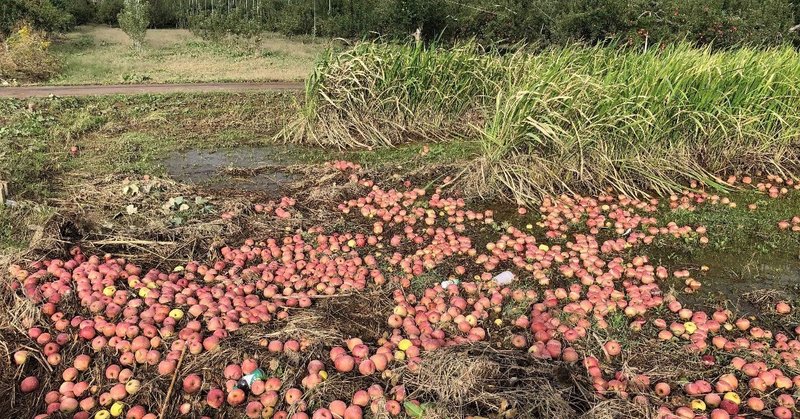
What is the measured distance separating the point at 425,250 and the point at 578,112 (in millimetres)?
2184

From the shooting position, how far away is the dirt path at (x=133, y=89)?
972cm

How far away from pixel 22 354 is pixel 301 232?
6.27ft

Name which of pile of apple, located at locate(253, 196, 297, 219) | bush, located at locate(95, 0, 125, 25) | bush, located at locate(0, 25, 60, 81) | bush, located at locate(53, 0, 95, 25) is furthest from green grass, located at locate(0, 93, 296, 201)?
bush, located at locate(95, 0, 125, 25)

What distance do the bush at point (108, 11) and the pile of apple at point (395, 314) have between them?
25.9 metres

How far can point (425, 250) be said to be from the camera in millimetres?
3971

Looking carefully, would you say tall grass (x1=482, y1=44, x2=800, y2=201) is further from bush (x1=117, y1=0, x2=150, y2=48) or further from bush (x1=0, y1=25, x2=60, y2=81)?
bush (x1=117, y1=0, x2=150, y2=48)

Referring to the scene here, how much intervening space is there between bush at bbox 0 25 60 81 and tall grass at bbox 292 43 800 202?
28.2ft

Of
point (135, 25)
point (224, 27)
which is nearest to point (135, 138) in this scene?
point (135, 25)

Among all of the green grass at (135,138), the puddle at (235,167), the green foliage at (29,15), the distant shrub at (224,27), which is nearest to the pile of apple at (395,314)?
the puddle at (235,167)

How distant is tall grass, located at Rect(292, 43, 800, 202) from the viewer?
5.04 meters

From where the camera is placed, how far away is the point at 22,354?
2.74 metres

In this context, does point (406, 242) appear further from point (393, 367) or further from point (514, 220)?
point (393, 367)

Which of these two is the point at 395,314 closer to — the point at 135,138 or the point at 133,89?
the point at 135,138

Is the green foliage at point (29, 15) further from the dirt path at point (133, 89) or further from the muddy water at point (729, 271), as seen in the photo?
the muddy water at point (729, 271)
